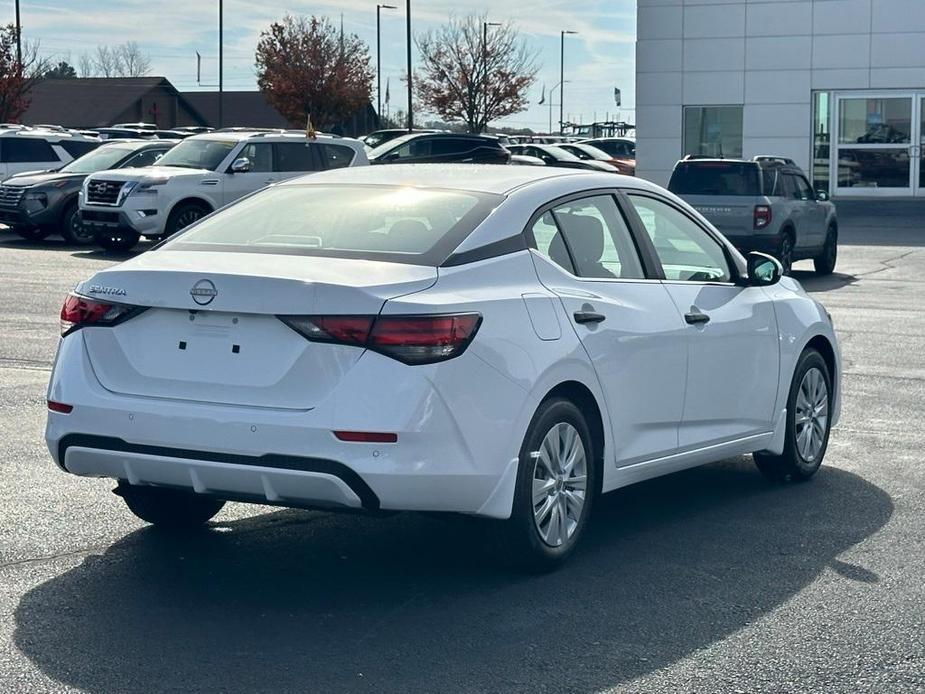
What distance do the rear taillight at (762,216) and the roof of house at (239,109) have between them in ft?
261

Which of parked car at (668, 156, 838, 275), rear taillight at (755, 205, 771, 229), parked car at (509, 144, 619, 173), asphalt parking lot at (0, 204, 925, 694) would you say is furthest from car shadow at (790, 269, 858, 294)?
parked car at (509, 144, 619, 173)

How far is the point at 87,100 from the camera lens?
94.1m

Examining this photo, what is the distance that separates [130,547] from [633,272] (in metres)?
2.44

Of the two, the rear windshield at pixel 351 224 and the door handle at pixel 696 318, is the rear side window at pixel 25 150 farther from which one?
the door handle at pixel 696 318

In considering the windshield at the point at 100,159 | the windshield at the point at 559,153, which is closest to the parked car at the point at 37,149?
the windshield at the point at 100,159

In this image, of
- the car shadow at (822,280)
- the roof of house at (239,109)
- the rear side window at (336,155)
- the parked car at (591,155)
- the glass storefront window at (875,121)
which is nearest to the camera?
the car shadow at (822,280)

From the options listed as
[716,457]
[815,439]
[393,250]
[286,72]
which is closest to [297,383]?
[393,250]

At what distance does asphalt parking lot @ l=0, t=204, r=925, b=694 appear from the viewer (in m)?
4.88

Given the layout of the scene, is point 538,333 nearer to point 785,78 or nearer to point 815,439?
point 815,439

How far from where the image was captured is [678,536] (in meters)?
6.83

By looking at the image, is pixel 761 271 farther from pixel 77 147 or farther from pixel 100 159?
pixel 77 147

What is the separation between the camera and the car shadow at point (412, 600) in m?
4.88

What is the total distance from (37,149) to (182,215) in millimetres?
6783

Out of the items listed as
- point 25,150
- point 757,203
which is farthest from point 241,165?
point 757,203
